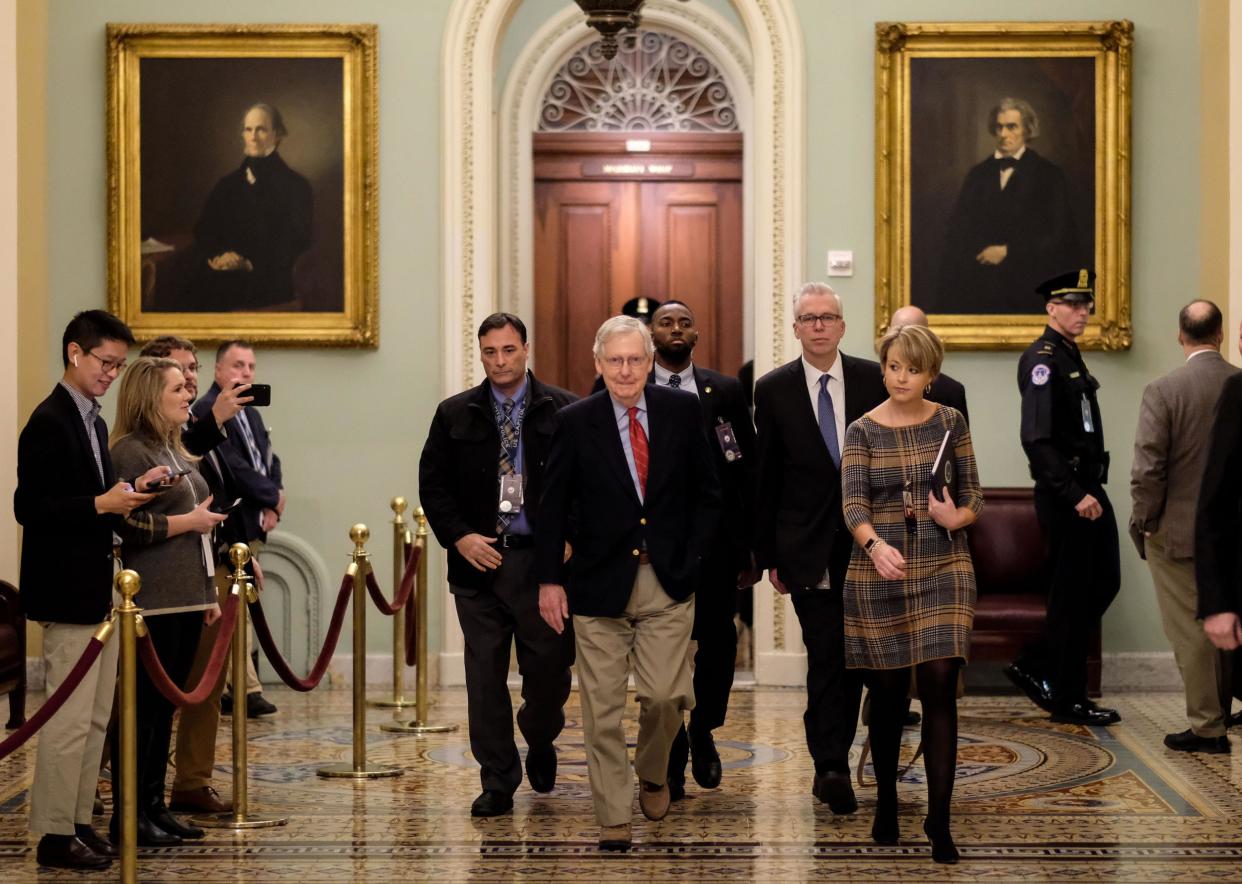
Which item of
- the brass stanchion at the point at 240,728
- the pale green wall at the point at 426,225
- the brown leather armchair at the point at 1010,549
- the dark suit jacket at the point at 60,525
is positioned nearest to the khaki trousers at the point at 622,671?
the brass stanchion at the point at 240,728

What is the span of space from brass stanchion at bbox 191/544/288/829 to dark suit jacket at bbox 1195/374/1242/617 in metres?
3.15

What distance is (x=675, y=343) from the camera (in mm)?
6898

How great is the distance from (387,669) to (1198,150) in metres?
5.28

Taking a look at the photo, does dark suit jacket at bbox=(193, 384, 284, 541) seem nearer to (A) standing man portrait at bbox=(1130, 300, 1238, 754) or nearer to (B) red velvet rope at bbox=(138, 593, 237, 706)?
(B) red velvet rope at bbox=(138, 593, 237, 706)

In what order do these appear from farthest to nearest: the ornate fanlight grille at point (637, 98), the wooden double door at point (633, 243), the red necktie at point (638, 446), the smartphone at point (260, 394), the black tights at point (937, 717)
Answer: the wooden double door at point (633, 243)
the ornate fanlight grille at point (637, 98)
the smartphone at point (260, 394)
the red necktie at point (638, 446)
the black tights at point (937, 717)

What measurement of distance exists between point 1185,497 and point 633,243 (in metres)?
6.30

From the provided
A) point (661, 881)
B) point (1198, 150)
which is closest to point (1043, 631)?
point (1198, 150)

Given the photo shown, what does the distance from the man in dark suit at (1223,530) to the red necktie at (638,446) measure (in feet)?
6.33

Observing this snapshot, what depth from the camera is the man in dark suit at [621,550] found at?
19.1ft

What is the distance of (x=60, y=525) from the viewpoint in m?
5.45

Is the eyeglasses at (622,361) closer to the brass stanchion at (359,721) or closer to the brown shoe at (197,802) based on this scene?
the brass stanchion at (359,721)

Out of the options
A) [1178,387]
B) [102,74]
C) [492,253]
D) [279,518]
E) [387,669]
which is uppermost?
[102,74]

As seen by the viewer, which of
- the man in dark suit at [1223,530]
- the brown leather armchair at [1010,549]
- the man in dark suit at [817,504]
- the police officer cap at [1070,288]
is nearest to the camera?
the man in dark suit at [1223,530]

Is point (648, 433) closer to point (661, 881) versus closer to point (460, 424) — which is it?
point (460, 424)
